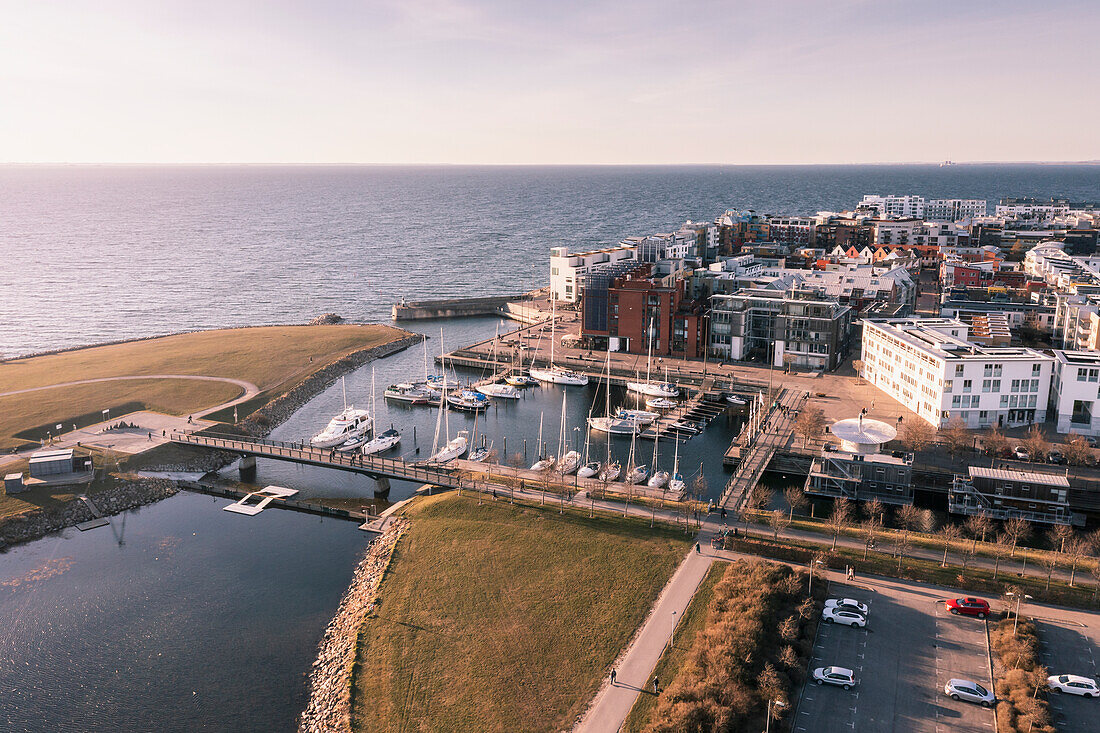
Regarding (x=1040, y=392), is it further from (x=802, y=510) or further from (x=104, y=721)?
(x=104, y=721)

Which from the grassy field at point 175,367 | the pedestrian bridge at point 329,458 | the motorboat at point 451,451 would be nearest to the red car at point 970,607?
the pedestrian bridge at point 329,458

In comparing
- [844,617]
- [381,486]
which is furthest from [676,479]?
[381,486]

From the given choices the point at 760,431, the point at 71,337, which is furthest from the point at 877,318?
the point at 71,337

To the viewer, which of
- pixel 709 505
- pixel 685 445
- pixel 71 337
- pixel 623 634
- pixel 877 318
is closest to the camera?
pixel 623 634

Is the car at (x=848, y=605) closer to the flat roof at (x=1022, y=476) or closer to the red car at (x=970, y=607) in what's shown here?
the red car at (x=970, y=607)

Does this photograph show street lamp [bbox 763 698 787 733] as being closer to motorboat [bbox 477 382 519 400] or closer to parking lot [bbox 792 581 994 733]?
parking lot [bbox 792 581 994 733]
